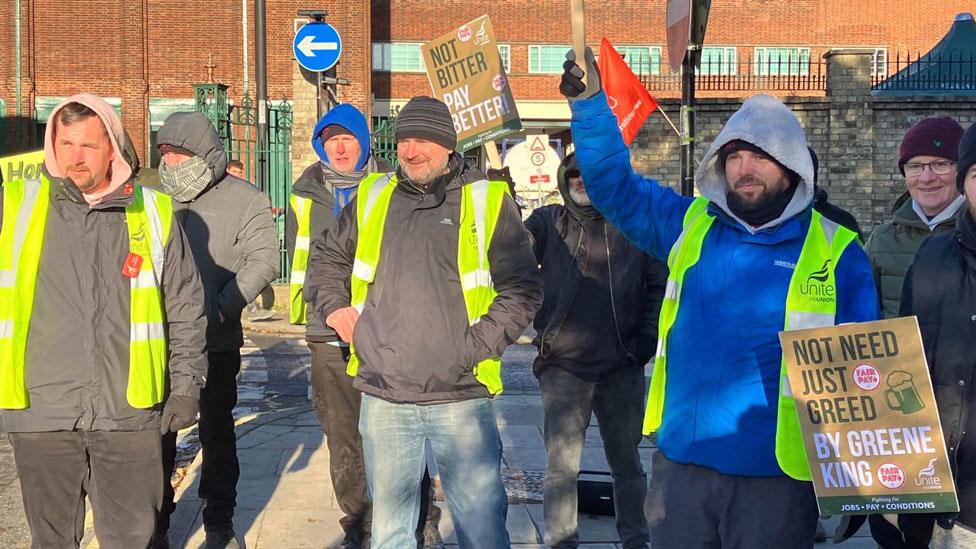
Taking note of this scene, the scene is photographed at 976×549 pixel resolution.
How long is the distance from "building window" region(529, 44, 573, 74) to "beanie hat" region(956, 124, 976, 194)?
42.0 metres

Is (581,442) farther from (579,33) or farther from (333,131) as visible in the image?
(579,33)

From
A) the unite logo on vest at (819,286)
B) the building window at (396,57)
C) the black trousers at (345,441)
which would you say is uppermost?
the building window at (396,57)

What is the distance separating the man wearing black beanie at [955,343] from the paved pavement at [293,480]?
8.52 feet

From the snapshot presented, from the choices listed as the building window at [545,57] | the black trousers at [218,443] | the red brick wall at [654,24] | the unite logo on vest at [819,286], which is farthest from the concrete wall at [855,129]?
the building window at [545,57]

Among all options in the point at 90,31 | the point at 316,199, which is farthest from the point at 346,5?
the point at 316,199

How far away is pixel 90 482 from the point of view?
413 centimetres

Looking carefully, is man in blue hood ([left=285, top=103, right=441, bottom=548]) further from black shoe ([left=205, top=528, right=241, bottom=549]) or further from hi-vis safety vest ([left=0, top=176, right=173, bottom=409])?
hi-vis safety vest ([left=0, top=176, right=173, bottom=409])

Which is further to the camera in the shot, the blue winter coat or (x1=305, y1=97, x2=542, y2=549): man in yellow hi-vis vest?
(x1=305, y1=97, x2=542, y2=549): man in yellow hi-vis vest

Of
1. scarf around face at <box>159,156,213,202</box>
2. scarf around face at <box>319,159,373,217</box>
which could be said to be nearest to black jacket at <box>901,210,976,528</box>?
scarf around face at <box>319,159,373,217</box>

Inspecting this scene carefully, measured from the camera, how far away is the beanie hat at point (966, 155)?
138 inches

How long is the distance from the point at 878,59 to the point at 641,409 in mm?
43721

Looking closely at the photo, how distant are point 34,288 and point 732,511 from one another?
2.49 meters

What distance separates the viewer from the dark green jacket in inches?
207

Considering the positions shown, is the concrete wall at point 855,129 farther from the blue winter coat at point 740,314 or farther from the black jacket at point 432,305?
the blue winter coat at point 740,314
